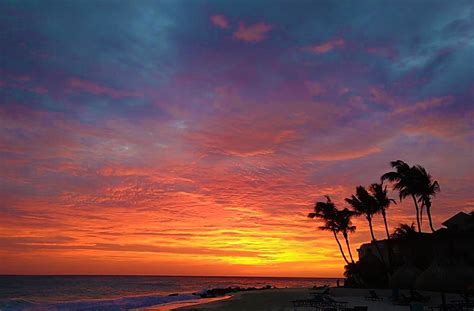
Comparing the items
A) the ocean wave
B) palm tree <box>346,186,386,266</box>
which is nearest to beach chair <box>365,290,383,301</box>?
palm tree <box>346,186,386,266</box>

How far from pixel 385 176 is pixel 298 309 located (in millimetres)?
16217

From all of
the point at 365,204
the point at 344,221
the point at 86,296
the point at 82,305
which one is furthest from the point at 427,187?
the point at 86,296

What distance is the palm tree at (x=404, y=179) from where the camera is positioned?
1334 inches

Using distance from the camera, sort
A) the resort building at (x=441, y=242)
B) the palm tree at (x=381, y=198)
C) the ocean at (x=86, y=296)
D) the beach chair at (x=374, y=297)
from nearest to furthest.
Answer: the beach chair at (x=374, y=297) < the resort building at (x=441, y=242) < the palm tree at (x=381, y=198) < the ocean at (x=86, y=296)

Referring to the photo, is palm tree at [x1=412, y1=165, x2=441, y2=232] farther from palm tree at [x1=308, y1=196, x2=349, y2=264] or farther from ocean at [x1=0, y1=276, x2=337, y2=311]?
ocean at [x1=0, y1=276, x2=337, y2=311]

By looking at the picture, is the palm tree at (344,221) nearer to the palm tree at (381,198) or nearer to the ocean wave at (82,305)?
the palm tree at (381,198)

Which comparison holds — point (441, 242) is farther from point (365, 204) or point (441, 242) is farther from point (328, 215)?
point (328, 215)

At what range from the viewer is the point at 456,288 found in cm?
1834

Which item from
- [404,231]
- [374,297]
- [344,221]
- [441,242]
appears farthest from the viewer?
[344,221]

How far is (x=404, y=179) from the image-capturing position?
34812mm

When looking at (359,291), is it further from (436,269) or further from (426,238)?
(436,269)

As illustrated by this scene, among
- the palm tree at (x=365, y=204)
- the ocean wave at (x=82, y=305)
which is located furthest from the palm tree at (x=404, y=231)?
the ocean wave at (x=82, y=305)

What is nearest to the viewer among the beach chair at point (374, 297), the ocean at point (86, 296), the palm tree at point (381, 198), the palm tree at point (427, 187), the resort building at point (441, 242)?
the beach chair at point (374, 297)

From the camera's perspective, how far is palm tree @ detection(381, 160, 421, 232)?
3388cm
